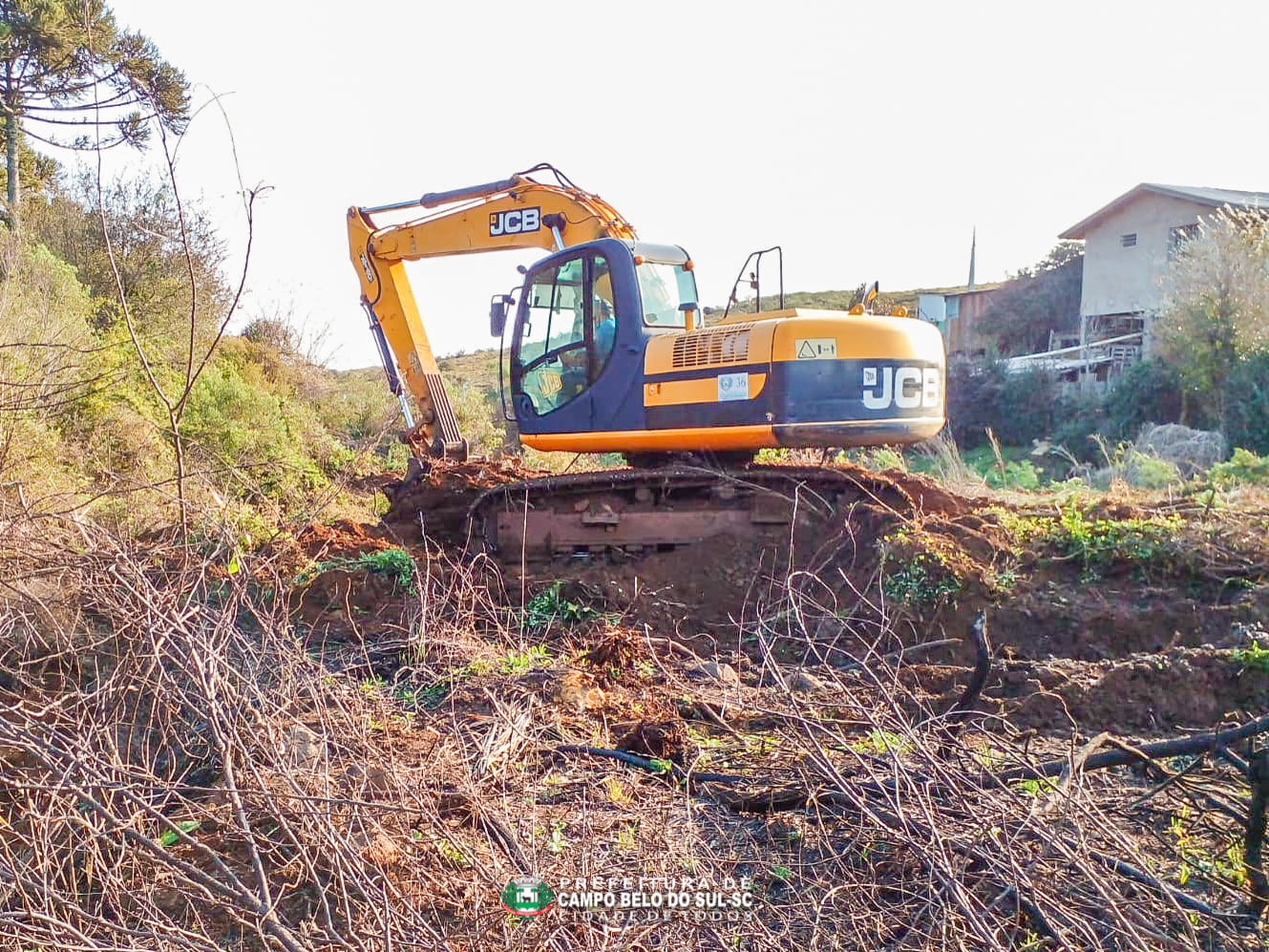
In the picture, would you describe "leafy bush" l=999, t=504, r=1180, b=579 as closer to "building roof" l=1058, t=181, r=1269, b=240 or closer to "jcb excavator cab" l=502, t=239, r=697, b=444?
"jcb excavator cab" l=502, t=239, r=697, b=444

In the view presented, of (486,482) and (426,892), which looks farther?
(486,482)

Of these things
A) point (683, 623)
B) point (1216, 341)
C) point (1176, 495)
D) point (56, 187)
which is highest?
point (56, 187)

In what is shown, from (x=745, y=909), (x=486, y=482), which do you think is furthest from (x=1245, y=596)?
(x=486, y=482)

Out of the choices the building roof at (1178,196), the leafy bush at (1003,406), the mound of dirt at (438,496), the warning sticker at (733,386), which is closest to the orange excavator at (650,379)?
the warning sticker at (733,386)

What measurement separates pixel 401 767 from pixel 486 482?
5575 millimetres

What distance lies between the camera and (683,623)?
7.30 meters

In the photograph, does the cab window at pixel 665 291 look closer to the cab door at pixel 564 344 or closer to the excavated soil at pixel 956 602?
the cab door at pixel 564 344

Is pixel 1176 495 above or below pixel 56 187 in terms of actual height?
below

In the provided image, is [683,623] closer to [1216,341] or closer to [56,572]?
[56,572]

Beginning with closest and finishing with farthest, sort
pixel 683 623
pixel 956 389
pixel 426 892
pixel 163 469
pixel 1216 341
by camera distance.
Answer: pixel 426 892 → pixel 683 623 → pixel 163 469 → pixel 1216 341 → pixel 956 389

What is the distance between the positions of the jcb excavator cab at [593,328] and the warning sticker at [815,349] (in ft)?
3.79

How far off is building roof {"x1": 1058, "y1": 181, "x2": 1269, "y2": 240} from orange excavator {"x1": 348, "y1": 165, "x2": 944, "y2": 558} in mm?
20120

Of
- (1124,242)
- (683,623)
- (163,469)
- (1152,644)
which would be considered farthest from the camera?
(1124,242)

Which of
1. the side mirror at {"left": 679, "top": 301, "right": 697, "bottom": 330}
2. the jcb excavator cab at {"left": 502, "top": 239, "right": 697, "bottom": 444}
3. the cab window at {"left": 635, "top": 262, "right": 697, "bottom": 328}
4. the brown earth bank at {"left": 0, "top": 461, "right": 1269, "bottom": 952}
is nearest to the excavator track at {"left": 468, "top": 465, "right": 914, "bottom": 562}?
the jcb excavator cab at {"left": 502, "top": 239, "right": 697, "bottom": 444}
